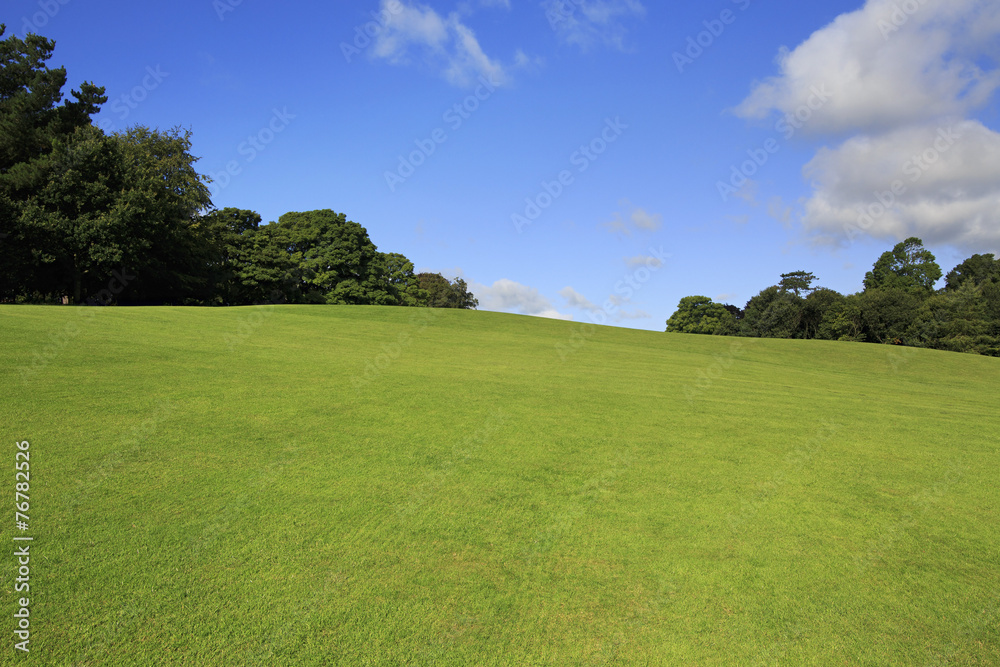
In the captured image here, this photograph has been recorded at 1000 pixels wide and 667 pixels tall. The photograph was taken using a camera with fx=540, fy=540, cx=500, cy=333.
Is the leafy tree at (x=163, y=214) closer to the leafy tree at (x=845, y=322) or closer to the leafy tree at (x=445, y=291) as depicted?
the leafy tree at (x=445, y=291)

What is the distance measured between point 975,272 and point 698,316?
42918 millimetres

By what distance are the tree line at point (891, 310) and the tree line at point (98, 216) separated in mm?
64069

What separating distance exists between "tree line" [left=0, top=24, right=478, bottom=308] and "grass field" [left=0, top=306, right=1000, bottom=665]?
29.5 meters

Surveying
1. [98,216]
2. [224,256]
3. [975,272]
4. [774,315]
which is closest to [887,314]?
[774,315]

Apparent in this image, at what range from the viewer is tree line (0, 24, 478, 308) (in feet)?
123

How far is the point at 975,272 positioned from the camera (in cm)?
8525

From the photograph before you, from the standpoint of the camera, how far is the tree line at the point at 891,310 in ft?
184

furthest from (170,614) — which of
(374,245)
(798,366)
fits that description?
(374,245)

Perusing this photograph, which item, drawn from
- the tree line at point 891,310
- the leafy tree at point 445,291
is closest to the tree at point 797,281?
the tree line at point 891,310

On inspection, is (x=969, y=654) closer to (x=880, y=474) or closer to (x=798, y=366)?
(x=880, y=474)

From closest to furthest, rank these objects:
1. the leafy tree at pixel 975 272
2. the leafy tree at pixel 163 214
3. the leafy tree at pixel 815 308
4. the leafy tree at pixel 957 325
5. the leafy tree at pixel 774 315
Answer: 1. the leafy tree at pixel 163 214
2. the leafy tree at pixel 957 325
3. the leafy tree at pixel 975 272
4. the leafy tree at pixel 815 308
5. the leafy tree at pixel 774 315

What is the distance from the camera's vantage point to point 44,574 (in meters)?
5.48

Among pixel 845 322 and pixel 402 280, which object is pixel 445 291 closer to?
pixel 402 280

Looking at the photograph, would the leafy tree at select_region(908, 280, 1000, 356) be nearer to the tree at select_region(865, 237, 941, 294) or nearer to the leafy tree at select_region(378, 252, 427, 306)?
Result: the tree at select_region(865, 237, 941, 294)
